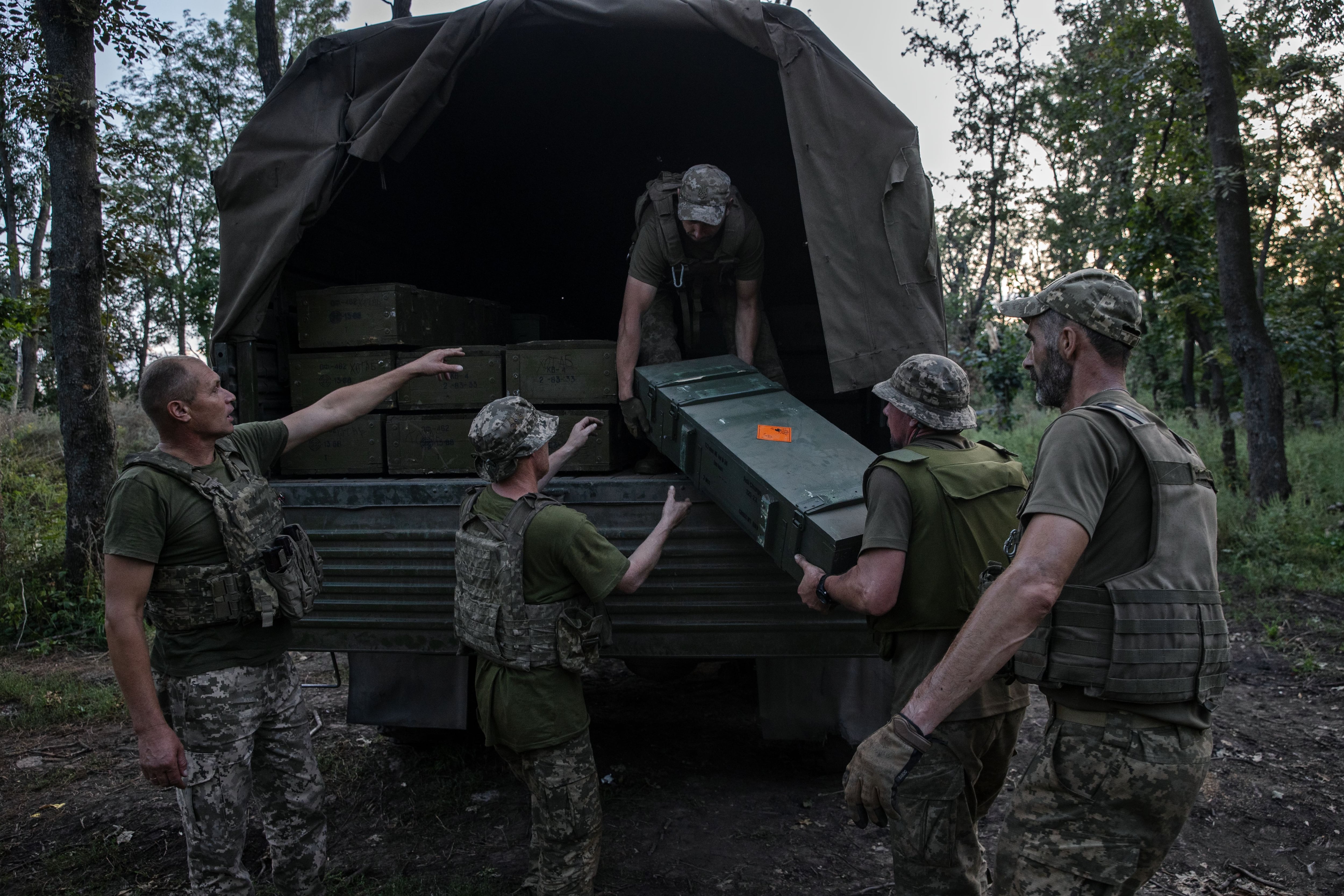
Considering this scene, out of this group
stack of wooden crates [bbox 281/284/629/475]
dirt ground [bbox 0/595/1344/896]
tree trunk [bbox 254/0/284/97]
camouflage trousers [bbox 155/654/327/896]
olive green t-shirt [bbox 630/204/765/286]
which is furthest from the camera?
tree trunk [bbox 254/0/284/97]

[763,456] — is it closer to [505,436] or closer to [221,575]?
[505,436]

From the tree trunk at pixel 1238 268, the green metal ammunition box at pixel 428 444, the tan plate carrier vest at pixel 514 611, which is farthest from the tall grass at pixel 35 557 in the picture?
the tree trunk at pixel 1238 268

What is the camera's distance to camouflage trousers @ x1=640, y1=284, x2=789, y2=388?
160 inches

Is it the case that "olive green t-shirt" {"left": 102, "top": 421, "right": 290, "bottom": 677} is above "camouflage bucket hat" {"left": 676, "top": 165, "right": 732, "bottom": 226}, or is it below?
below

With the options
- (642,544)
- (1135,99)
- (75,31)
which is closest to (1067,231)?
(1135,99)

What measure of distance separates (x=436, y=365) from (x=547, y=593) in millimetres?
1172

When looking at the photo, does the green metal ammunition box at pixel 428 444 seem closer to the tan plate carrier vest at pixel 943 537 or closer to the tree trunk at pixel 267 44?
the tan plate carrier vest at pixel 943 537

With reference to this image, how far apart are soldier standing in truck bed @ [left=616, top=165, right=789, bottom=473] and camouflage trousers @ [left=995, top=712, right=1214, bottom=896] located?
83.5 inches

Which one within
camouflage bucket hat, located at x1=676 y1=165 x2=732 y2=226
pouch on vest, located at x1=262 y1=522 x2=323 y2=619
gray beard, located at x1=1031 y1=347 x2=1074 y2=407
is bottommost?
pouch on vest, located at x1=262 y1=522 x2=323 y2=619

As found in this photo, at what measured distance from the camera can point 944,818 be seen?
2432 millimetres

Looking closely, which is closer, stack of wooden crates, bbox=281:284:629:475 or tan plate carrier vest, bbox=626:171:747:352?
stack of wooden crates, bbox=281:284:629:475

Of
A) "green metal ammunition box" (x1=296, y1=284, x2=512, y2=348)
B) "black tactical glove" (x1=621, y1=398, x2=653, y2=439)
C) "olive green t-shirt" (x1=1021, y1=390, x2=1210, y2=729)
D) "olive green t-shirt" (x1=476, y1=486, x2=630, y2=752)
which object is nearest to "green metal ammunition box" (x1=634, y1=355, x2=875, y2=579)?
"black tactical glove" (x1=621, y1=398, x2=653, y2=439)

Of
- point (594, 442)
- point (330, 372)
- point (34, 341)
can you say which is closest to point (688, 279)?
point (594, 442)

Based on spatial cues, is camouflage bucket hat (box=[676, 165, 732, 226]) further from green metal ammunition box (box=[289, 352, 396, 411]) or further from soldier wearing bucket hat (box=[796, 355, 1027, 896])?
soldier wearing bucket hat (box=[796, 355, 1027, 896])
